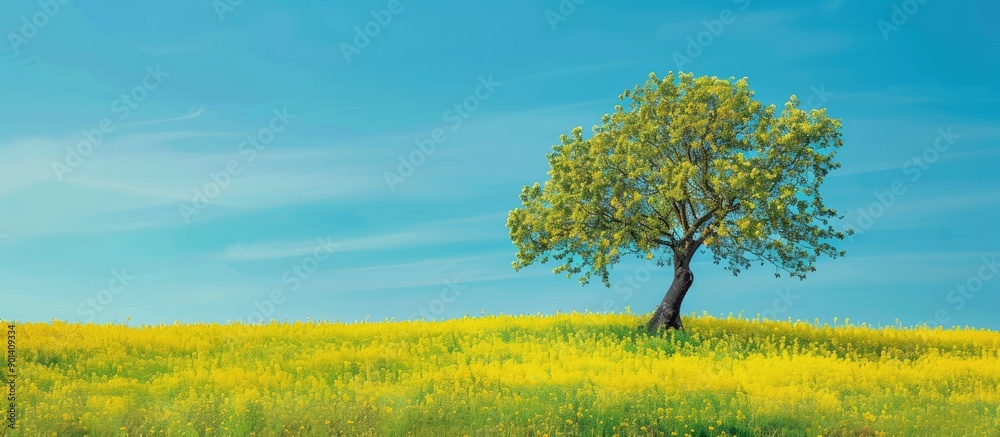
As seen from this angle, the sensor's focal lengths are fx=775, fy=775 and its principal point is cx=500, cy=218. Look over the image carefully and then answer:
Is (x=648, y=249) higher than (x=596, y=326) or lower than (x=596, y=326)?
higher

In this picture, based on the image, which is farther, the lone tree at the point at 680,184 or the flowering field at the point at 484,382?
the lone tree at the point at 680,184

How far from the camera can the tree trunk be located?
27.9 meters

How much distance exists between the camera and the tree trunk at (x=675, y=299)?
91.4ft

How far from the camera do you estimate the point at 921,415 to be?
15203 millimetres

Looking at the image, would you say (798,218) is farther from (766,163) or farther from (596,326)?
(596,326)

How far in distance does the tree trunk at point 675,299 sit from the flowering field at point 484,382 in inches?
35.6

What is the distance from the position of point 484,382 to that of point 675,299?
1272 centimetres

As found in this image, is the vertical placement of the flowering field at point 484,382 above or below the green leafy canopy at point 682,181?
below

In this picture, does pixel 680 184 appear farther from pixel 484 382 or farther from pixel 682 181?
pixel 484 382

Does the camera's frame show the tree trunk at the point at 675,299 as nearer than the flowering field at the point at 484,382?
No

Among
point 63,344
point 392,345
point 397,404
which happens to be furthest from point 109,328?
point 397,404

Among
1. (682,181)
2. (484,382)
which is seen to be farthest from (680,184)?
(484,382)

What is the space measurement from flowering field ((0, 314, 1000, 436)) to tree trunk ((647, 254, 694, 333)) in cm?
91

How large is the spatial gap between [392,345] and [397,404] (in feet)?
31.0
